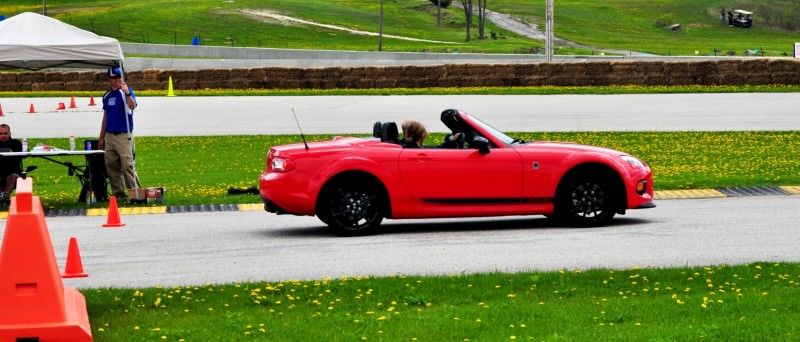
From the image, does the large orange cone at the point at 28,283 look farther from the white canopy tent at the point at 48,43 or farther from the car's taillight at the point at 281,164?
the white canopy tent at the point at 48,43

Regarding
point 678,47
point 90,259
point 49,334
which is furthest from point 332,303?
point 678,47

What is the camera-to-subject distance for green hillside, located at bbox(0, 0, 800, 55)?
79312 millimetres

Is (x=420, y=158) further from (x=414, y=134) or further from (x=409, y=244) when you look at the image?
(x=409, y=244)

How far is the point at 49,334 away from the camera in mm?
7848

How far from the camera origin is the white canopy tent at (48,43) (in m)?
17.5

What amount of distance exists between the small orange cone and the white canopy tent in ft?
21.8

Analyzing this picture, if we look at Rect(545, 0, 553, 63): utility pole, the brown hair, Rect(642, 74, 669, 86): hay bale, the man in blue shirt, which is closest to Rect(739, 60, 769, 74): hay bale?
Rect(642, 74, 669, 86): hay bale

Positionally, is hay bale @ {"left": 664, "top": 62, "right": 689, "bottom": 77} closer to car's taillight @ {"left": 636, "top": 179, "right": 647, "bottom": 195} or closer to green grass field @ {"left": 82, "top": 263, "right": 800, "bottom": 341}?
car's taillight @ {"left": 636, "top": 179, "right": 647, "bottom": 195}

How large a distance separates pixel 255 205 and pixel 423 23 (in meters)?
78.0

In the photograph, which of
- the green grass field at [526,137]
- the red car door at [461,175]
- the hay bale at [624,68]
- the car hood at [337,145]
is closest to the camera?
the car hood at [337,145]

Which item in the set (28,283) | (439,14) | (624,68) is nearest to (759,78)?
(624,68)

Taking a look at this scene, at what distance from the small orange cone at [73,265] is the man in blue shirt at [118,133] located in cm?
599

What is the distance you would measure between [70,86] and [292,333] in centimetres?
3930

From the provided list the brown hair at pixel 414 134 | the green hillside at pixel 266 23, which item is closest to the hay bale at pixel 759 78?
the brown hair at pixel 414 134
